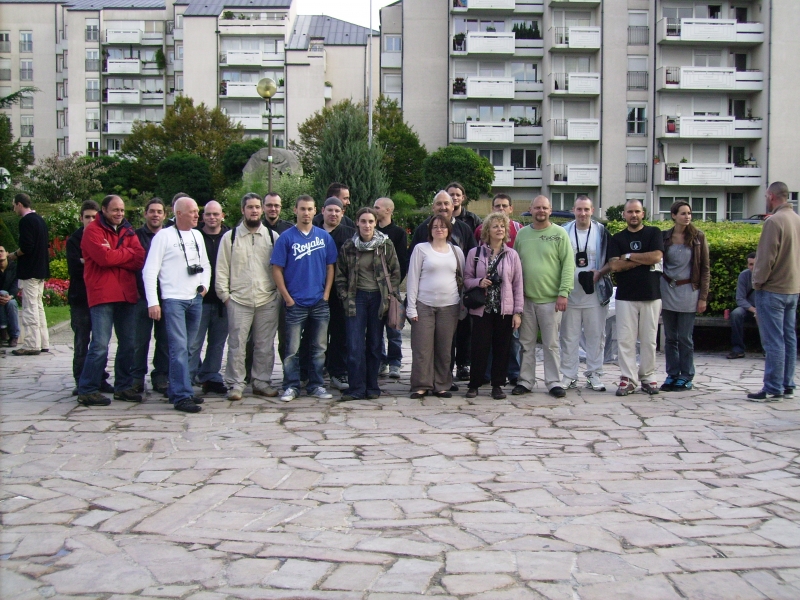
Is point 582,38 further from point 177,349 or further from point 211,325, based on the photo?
point 177,349

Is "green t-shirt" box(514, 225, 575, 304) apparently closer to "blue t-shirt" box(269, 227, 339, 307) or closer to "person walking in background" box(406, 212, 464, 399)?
"person walking in background" box(406, 212, 464, 399)

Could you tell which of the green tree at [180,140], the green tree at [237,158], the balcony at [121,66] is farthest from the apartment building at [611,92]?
the balcony at [121,66]

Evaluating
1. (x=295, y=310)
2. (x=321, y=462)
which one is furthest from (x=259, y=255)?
(x=321, y=462)

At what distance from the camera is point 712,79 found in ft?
155

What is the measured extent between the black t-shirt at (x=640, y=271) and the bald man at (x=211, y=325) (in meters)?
4.45

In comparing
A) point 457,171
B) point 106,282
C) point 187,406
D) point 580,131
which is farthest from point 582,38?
point 187,406

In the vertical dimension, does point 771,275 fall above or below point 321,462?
above

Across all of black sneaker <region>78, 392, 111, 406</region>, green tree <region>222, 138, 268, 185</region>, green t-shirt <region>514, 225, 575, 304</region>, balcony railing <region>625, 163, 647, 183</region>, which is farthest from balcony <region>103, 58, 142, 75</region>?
green t-shirt <region>514, 225, 575, 304</region>

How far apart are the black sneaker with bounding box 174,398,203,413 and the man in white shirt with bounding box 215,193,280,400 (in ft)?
2.14

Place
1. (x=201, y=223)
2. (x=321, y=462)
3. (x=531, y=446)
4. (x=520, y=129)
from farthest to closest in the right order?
(x=520, y=129), (x=201, y=223), (x=531, y=446), (x=321, y=462)

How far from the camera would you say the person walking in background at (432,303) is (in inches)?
362

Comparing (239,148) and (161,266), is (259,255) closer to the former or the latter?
(161,266)

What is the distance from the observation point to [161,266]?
8.57 metres

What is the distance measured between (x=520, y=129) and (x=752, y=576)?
4862 centimetres
